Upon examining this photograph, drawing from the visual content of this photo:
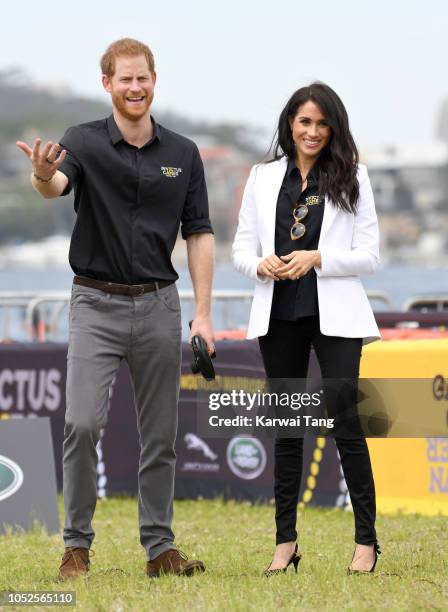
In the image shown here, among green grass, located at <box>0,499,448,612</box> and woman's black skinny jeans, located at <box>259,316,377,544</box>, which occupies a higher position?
woman's black skinny jeans, located at <box>259,316,377,544</box>

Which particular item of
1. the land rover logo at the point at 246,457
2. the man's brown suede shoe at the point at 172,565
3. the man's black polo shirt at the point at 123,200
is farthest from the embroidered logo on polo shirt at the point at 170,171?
the land rover logo at the point at 246,457

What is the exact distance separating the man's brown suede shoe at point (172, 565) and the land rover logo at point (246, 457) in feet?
12.1

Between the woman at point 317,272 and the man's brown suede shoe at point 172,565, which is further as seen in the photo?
the man's brown suede shoe at point 172,565

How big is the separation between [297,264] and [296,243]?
191 mm

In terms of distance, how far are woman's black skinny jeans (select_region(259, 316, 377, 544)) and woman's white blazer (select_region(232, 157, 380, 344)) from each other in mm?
81

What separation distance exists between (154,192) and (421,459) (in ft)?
12.0

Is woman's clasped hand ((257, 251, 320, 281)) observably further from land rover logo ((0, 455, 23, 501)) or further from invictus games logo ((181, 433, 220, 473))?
invictus games logo ((181, 433, 220, 473))

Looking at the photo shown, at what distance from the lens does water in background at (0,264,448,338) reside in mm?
15109

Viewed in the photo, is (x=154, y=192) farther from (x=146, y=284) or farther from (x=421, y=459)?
(x=421, y=459)

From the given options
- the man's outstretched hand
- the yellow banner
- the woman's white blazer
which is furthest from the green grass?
the man's outstretched hand

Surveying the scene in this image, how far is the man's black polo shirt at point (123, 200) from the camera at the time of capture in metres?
5.88

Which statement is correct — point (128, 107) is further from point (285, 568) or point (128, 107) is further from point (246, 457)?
point (246, 457)

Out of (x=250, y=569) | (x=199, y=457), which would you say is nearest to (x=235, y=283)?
(x=199, y=457)

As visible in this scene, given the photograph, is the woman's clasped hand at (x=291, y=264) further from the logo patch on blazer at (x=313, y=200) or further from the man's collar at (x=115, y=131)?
the man's collar at (x=115, y=131)
